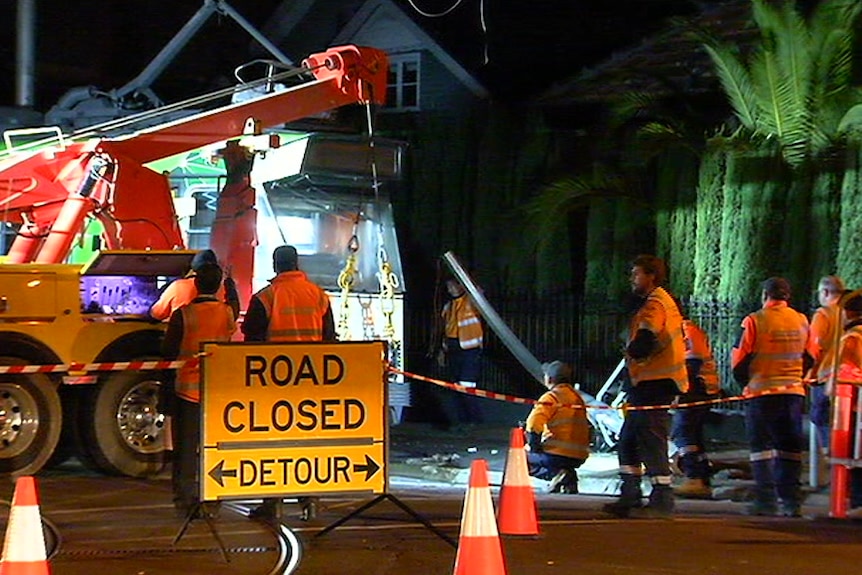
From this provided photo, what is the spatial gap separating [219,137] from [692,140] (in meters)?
7.61

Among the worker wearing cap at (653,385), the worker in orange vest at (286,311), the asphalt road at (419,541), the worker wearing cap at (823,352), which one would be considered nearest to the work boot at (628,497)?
the worker wearing cap at (653,385)

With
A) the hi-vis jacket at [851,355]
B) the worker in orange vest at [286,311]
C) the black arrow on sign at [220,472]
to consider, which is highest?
the worker in orange vest at [286,311]

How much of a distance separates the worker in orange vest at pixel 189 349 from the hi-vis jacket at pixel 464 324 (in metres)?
8.12

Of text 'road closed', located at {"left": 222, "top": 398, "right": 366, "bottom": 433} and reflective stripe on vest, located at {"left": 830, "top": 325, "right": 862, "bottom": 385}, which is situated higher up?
reflective stripe on vest, located at {"left": 830, "top": 325, "right": 862, "bottom": 385}

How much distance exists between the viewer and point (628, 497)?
33.7 feet

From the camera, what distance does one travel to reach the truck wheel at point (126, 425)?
12.0 metres

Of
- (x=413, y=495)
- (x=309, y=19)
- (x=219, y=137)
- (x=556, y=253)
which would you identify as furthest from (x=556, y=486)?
(x=309, y=19)

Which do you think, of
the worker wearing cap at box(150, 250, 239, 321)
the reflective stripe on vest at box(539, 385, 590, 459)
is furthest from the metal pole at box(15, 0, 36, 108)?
the reflective stripe on vest at box(539, 385, 590, 459)

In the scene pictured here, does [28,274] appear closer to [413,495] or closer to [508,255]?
[413,495]

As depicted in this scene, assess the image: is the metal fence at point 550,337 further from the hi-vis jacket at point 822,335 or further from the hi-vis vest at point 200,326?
the hi-vis vest at point 200,326

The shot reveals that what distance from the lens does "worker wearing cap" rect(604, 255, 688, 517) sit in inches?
399

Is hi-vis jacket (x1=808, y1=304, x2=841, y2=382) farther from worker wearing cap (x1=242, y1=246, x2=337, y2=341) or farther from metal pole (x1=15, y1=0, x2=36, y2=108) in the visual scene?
metal pole (x1=15, y1=0, x2=36, y2=108)

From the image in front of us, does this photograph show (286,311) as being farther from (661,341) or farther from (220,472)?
(661,341)

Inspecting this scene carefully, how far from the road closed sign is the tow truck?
380 centimetres
